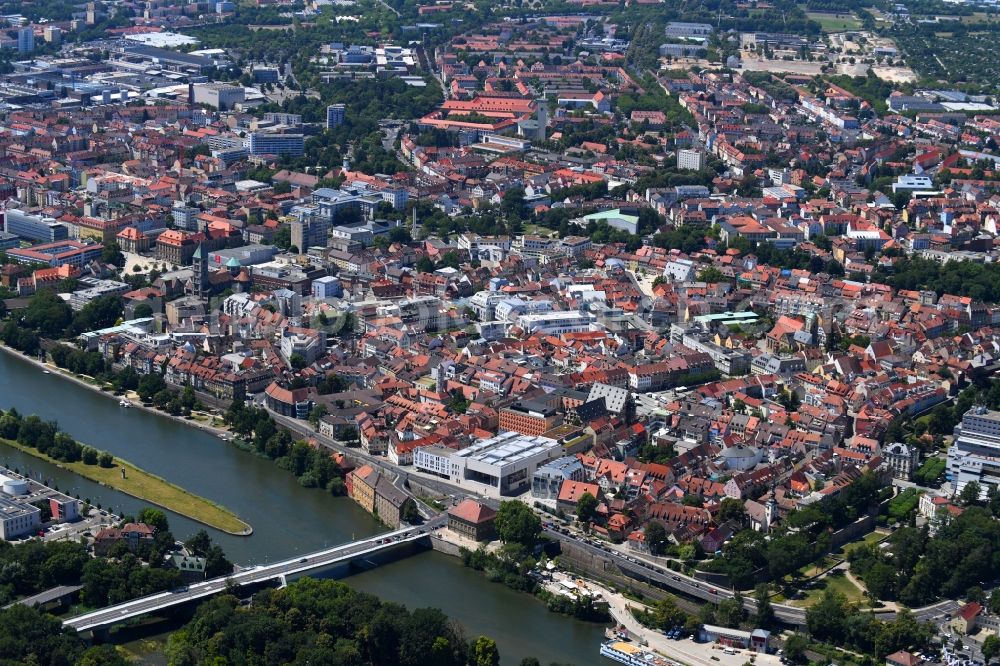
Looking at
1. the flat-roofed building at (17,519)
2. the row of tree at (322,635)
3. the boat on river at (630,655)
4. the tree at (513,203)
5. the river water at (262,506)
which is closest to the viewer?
the row of tree at (322,635)

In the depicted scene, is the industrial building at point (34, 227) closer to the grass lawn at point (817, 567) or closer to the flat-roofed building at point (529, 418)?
the flat-roofed building at point (529, 418)

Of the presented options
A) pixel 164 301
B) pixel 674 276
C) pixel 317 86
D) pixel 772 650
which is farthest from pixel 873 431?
pixel 317 86

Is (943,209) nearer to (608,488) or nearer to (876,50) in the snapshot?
(608,488)

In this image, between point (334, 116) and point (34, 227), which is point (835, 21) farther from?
point (34, 227)

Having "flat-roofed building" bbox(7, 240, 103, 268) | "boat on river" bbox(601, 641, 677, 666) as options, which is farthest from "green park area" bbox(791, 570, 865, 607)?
"flat-roofed building" bbox(7, 240, 103, 268)

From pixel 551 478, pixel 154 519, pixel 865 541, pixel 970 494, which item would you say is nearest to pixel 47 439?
pixel 154 519

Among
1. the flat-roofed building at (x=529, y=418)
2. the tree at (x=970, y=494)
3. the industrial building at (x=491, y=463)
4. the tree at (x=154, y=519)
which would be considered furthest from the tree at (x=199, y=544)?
the tree at (x=970, y=494)

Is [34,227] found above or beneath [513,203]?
beneath
